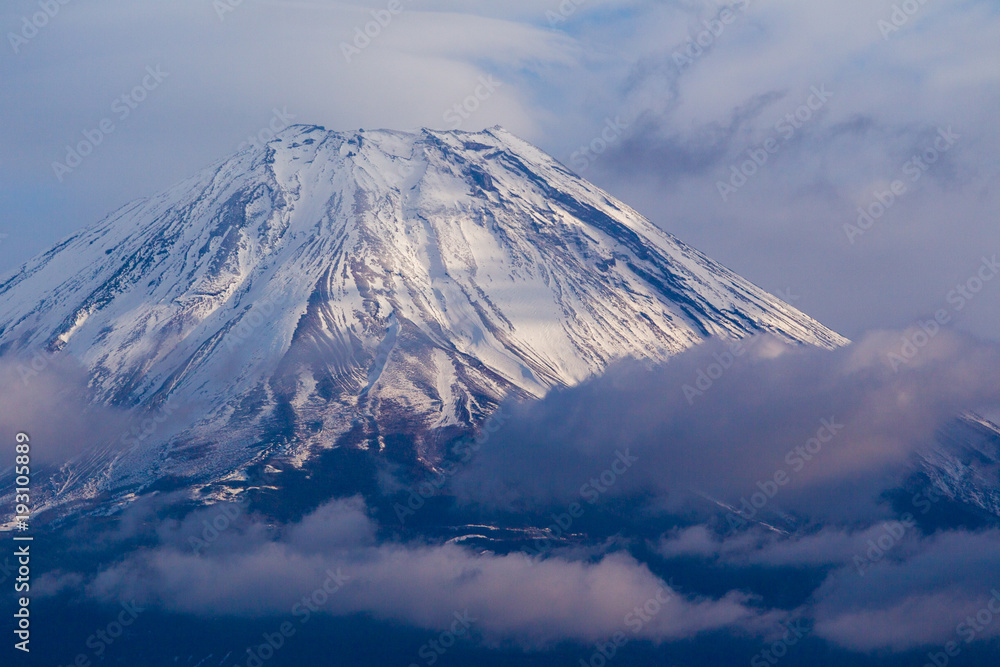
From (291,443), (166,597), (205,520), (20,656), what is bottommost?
(20,656)

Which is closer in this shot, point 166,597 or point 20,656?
point 20,656

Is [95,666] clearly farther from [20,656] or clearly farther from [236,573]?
[236,573]

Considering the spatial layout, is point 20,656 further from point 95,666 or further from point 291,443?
point 291,443

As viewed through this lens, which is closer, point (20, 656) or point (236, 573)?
point (20, 656)

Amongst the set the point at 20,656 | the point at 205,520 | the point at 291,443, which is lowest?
the point at 20,656

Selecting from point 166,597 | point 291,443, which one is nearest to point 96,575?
point 166,597

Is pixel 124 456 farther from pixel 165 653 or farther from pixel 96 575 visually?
pixel 165 653

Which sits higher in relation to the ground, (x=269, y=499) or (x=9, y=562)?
(x=269, y=499)

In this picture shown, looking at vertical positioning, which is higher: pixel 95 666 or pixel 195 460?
pixel 195 460

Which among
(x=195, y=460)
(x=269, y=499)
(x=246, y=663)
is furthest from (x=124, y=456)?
(x=246, y=663)
